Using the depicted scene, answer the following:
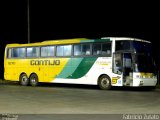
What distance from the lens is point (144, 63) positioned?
82.6ft

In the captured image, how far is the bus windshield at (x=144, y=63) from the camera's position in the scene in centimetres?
2481

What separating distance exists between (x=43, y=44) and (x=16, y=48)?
309 cm

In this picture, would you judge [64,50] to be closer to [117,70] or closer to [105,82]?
[105,82]

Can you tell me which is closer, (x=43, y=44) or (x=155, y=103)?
(x=155, y=103)

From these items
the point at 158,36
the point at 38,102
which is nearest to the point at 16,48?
the point at 38,102

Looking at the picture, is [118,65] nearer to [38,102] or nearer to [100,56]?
[100,56]

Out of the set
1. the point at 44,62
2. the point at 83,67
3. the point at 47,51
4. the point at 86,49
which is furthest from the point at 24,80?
the point at 86,49

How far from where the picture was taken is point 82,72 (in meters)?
27.2

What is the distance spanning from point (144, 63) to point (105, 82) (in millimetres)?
2527

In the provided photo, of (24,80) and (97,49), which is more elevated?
(97,49)

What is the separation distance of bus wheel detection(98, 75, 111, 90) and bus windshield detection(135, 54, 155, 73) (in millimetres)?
1956

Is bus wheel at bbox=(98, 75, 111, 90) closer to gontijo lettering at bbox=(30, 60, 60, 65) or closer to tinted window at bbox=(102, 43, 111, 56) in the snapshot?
tinted window at bbox=(102, 43, 111, 56)

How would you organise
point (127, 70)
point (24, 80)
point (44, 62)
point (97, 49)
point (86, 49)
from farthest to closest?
point (24, 80) < point (44, 62) < point (86, 49) < point (97, 49) < point (127, 70)

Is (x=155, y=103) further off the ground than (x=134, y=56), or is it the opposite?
(x=134, y=56)
